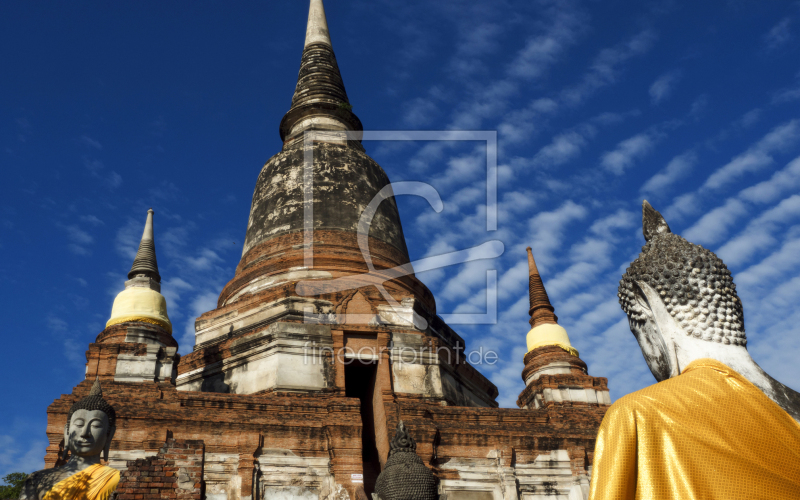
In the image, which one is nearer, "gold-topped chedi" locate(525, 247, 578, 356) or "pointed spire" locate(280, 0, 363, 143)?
"gold-topped chedi" locate(525, 247, 578, 356)

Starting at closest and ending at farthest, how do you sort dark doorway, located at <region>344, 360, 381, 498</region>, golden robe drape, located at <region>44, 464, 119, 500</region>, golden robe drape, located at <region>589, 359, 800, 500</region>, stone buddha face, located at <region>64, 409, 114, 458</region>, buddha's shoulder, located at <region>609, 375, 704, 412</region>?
golden robe drape, located at <region>589, 359, 800, 500</region>, buddha's shoulder, located at <region>609, 375, 704, 412</region>, golden robe drape, located at <region>44, 464, 119, 500</region>, stone buddha face, located at <region>64, 409, 114, 458</region>, dark doorway, located at <region>344, 360, 381, 498</region>

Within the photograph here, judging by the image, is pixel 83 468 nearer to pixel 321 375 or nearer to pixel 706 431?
pixel 706 431

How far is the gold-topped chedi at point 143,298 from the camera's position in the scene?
13.9 metres

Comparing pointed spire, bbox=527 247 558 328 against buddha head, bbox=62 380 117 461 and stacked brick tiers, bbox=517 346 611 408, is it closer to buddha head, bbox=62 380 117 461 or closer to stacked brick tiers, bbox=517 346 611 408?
stacked brick tiers, bbox=517 346 611 408

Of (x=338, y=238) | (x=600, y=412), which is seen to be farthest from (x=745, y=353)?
(x=338, y=238)

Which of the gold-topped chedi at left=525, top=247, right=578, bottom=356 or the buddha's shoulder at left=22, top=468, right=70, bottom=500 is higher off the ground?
the gold-topped chedi at left=525, top=247, right=578, bottom=356

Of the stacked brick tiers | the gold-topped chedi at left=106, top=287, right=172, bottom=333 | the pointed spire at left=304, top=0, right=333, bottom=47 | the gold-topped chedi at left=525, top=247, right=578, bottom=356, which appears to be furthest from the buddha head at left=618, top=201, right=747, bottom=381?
the pointed spire at left=304, top=0, right=333, bottom=47

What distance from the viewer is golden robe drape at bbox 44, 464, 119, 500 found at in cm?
489

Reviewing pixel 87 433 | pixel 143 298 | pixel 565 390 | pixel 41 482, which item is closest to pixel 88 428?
pixel 87 433

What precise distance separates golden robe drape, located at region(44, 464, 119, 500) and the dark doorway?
5782 millimetres

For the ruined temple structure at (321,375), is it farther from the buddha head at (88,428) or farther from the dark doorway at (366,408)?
the buddha head at (88,428)

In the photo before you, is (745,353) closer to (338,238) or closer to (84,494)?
(84,494)

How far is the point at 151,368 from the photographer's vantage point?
40.2ft

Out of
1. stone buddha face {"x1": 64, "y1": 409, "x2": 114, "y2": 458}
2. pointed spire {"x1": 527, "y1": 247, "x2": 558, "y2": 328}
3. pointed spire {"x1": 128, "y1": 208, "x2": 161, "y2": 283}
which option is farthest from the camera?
pointed spire {"x1": 527, "y1": 247, "x2": 558, "y2": 328}
